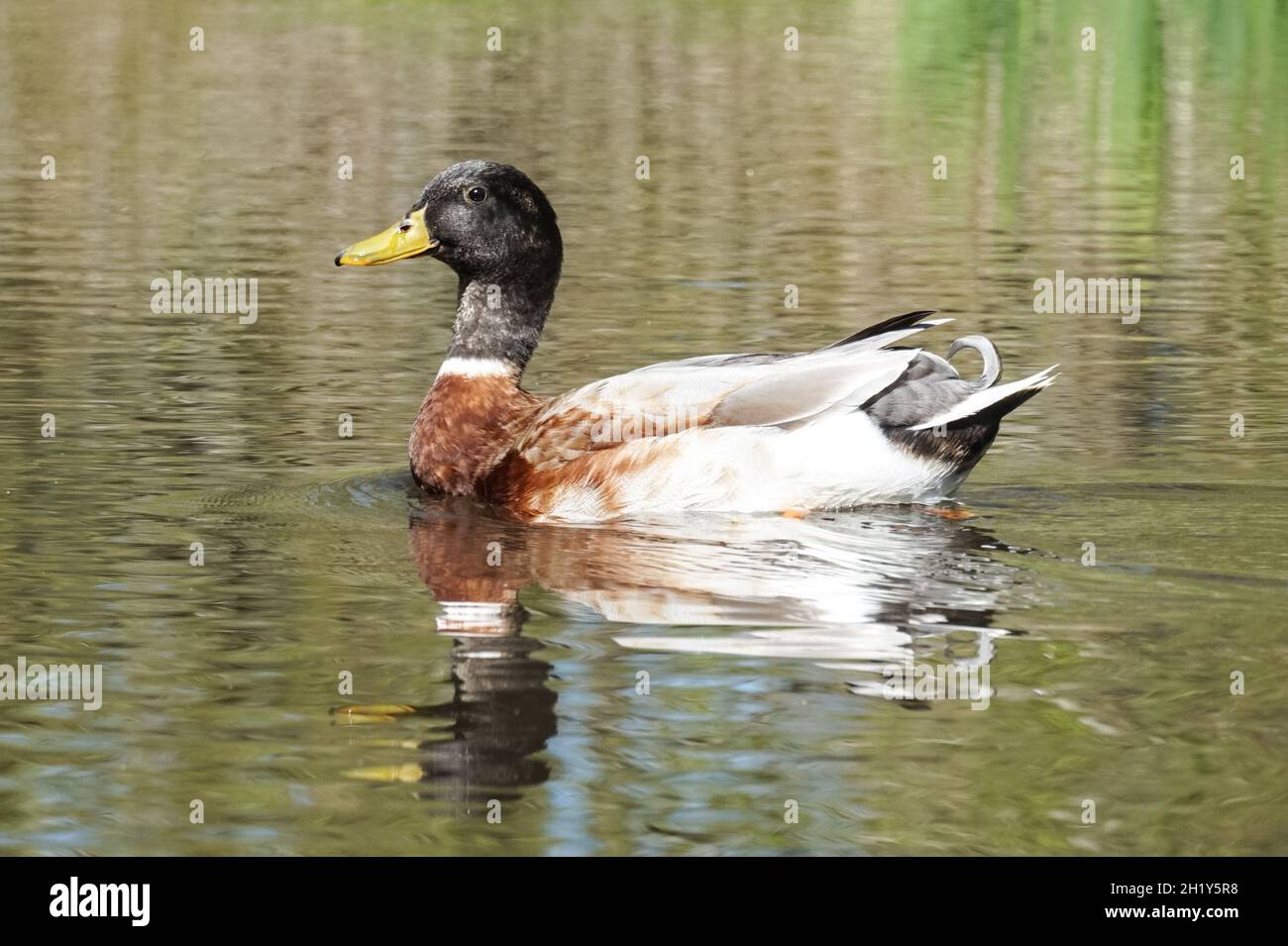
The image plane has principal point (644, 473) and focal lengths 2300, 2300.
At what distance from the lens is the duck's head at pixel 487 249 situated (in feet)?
34.4

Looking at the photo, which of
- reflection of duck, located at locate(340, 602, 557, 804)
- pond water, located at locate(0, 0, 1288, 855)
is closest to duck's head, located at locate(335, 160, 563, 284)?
pond water, located at locate(0, 0, 1288, 855)

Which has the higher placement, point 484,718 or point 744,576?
point 744,576

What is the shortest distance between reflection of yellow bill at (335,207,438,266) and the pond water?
96cm

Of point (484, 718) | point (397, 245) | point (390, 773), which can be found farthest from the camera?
point (397, 245)

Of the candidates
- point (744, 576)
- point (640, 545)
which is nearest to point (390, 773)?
point (744, 576)

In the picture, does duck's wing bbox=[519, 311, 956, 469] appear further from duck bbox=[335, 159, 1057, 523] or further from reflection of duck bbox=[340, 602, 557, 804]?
reflection of duck bbox=[340, 602, 557, 804]

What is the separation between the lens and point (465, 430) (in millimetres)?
10148

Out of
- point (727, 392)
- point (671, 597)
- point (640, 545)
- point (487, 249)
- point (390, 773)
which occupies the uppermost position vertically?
point (487, 249)

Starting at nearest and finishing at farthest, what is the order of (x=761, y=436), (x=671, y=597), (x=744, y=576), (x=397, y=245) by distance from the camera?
(x=671, y=597), (x=744, y=576), (x=761, y=436), (x=397, y=245)

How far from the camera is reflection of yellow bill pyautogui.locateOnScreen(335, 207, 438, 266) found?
10359mm

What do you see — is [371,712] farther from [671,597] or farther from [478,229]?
[478,229]

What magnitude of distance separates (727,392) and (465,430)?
145cm

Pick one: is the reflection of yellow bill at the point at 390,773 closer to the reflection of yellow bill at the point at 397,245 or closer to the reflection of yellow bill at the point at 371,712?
the reflection of yellow bill at the point at 371,712
